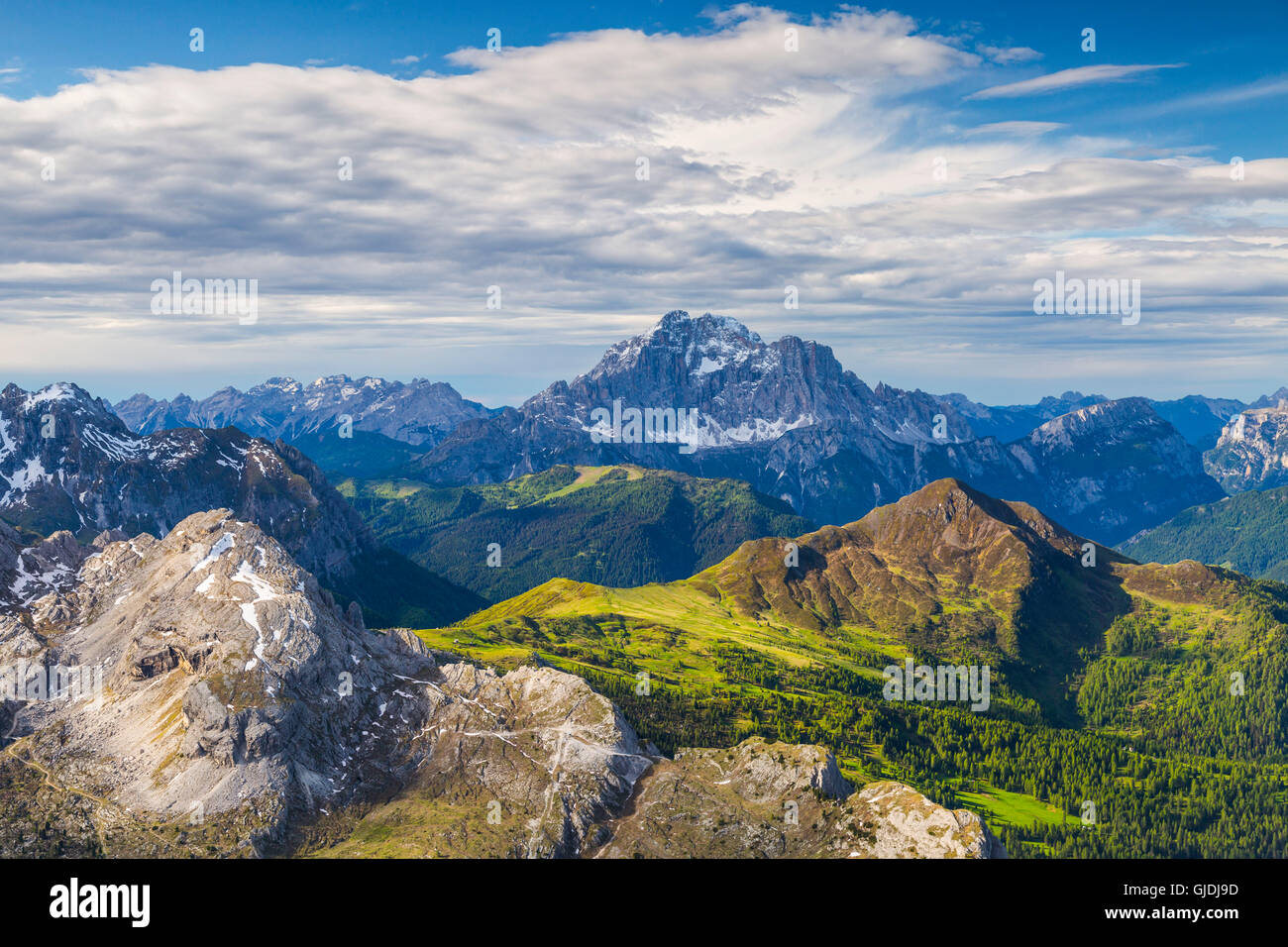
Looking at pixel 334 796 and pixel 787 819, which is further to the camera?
pixel 334 796

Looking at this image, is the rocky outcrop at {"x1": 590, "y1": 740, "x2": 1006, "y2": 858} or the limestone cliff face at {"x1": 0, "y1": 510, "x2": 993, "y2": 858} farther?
the limestone cliff face at {"x1": 0, "y1": 510, "x2": 993, "y2": 858}

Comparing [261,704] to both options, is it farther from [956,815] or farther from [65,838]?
[956,815]

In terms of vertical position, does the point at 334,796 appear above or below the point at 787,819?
above

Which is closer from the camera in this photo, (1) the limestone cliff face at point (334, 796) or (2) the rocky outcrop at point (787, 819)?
(2) the rocky outcrop at point (787, 819)

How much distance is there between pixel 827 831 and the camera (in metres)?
174
